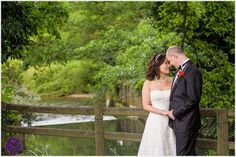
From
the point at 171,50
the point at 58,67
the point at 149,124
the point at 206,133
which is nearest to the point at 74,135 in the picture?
the point at 149,124

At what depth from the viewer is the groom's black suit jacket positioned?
16.7ft

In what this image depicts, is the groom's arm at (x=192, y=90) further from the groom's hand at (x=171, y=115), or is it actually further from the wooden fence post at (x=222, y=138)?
the wooden fence post at (x=222, y=138)

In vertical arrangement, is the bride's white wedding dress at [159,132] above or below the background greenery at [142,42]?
below

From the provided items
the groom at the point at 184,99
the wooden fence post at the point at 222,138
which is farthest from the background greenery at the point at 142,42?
the wooden fence post at the point at 222,138

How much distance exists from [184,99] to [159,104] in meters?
0.53

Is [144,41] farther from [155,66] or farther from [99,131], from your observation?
[155,66]

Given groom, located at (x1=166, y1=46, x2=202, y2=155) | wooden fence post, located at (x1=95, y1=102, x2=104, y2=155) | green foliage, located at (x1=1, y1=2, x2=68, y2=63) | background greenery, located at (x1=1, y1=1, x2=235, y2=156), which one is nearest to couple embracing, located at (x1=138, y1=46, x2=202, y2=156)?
groom, located at (x1=166, y1=46, x2=202, y2=155)

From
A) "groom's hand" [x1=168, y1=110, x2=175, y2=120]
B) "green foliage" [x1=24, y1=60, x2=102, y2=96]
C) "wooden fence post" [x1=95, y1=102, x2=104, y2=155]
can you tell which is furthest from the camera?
"green foliage" [x1=24, y1=60, x2=102, y2=96]

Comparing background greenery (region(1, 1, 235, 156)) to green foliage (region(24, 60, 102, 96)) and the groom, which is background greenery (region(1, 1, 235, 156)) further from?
green foliage (region(24, 60, 102, 96))

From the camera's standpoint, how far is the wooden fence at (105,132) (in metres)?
6.23

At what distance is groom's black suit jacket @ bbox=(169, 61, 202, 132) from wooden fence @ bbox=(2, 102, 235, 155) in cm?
101

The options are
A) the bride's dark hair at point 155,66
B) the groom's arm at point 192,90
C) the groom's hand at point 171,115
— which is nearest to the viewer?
the groom's arm at point 192,90

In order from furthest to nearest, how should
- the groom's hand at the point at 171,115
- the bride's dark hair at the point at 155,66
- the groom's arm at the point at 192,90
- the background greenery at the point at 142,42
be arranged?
the background greenery at the point at 142,42 < the bride's dark hair at the point at 155,66 < the groom's hand at the point at 171,115 < the groom's arm at the point at 192,90

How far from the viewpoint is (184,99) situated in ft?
17.0
